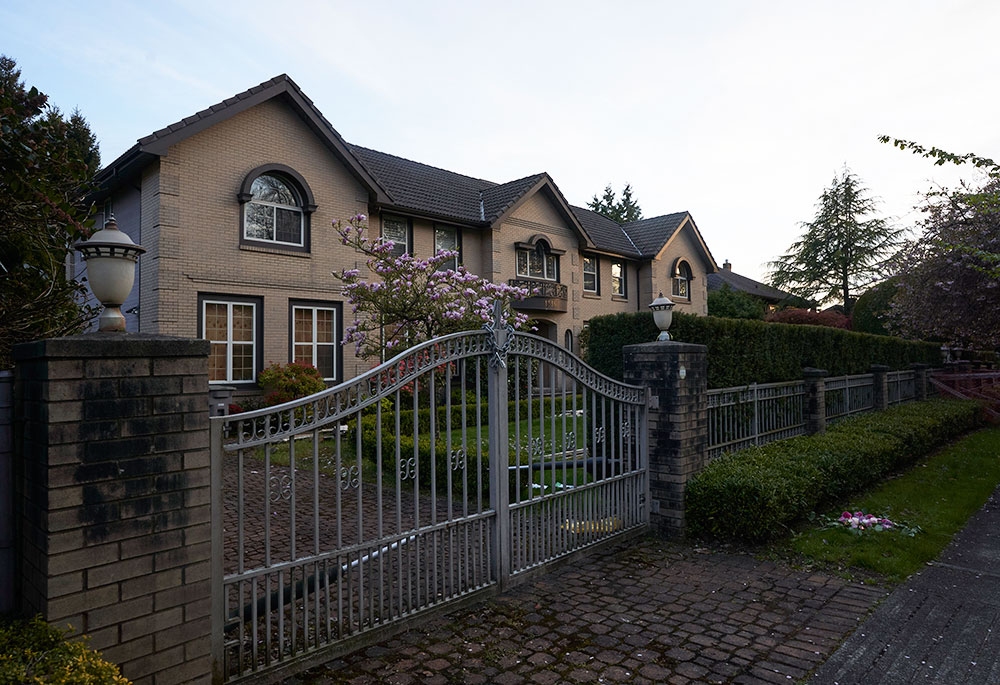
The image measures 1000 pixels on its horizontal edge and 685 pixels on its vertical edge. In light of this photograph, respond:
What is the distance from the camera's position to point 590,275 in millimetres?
25422

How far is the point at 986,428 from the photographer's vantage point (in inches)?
603

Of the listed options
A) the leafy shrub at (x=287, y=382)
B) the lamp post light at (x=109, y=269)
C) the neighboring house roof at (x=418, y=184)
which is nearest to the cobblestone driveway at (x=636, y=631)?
the lamp post light at (x=109, y=269)

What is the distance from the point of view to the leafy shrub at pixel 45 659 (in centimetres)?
213

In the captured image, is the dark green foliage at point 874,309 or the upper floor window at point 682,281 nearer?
the dark green foliage at point 874,309

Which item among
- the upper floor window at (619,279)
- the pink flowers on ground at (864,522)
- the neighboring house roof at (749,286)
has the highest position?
the neighboring house roof at (749,286)

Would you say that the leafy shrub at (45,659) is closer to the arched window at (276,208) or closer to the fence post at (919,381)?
the arched window at (276,208)

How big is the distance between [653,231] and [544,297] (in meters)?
9.02

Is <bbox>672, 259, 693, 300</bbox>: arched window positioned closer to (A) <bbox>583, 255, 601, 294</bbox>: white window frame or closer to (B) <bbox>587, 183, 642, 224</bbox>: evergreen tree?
(A) <bbox>583, 255, 601, 294</bbox>: white window frame

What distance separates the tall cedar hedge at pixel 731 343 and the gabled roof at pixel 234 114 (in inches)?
377

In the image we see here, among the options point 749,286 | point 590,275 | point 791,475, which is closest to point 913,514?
point 791,475

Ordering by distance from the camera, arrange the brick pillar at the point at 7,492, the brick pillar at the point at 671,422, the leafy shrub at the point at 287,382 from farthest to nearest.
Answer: the leafy shrub at the point at 287,382, the brick pillar at the point at 671,422, the brick pillar at the point at 7,492

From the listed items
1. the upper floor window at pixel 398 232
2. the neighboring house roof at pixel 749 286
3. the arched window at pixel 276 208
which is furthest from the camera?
the neighboring house roof at pixel 749 286

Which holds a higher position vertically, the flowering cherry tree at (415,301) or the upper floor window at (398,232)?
the upper floor window at (398,232)

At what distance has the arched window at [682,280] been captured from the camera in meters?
28.4
